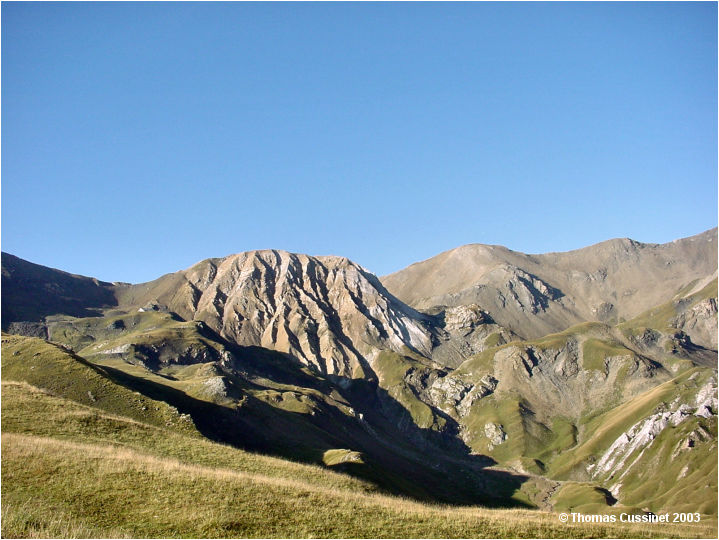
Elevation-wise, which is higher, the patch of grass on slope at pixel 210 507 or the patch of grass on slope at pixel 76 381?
the patch of grass on slope at pixel 76 381

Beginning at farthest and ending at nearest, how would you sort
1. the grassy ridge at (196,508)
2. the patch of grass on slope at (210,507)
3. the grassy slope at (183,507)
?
the patch of grass on slope at (210,507) < the grassy ridge at (196,508) < the grassy slope at (183,507)

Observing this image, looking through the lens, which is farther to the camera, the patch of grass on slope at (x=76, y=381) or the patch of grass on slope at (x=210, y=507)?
the patch of grass on slope at (x=76, y=381)

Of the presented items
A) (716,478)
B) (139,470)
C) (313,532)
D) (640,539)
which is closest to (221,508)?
(313,532)

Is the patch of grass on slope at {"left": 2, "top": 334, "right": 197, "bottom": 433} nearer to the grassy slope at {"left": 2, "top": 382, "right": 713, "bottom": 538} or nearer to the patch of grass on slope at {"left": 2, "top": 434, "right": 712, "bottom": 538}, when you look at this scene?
the grassy slope at {"left": 2, "top": 382, "right": 713, "bottom": 538}

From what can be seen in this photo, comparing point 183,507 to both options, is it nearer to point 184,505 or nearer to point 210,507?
point 184,505

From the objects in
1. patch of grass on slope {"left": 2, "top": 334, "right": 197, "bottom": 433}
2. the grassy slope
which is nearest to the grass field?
the grassy slope

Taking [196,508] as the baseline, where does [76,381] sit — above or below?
above

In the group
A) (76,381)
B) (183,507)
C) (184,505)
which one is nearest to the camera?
(183,507)

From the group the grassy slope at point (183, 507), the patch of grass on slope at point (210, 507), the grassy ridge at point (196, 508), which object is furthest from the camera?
the patch of grass on slope at point (210, 507)

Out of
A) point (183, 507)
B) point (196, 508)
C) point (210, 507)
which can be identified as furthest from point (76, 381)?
point (210, 507)

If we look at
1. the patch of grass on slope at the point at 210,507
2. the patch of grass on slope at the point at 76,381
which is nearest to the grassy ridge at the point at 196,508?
the patch of grass on slope at the point at 210,507

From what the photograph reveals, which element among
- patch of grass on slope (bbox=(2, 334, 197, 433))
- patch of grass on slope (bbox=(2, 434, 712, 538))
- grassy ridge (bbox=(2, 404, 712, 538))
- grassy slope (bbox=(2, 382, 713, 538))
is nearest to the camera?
grassy slope (bbox=(2, 382, 713, 538))

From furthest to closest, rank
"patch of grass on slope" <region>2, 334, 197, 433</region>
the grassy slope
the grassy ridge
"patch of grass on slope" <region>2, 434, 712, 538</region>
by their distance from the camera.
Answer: "patch of grass on slope" <region>2, 334, 197, 433</region> → "patch of grass on slope" <region>2, 434, 712, 538</region> → the grassy ridge → the grassy slope

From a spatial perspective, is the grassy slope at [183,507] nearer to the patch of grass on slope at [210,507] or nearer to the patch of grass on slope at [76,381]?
the patch of grass on slope at [210,507]
